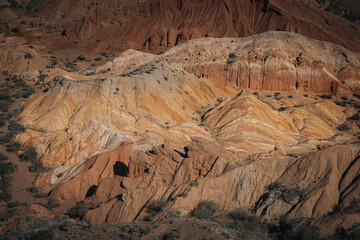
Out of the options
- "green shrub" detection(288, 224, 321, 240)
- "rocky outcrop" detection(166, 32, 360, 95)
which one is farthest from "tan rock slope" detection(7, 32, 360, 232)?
"green shrub" detection(288, 224, 321, 240)

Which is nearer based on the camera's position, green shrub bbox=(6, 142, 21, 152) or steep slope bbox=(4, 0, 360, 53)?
green shrub bbox=(6, 142, 21, 152)

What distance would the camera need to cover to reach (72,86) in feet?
144

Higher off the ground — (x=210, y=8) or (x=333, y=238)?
(x=210, y=8)

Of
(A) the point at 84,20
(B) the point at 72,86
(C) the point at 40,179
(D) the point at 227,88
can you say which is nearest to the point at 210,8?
(A) the point at 84,20

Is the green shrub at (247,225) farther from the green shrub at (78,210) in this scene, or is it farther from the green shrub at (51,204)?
the green shrub at (51,204)

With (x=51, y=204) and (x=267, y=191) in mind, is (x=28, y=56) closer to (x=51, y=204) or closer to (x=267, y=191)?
(x=51, y=204)

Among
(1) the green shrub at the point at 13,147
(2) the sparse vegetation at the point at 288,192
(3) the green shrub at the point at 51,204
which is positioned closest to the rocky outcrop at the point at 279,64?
(1) the green shrub at the point at 13,147

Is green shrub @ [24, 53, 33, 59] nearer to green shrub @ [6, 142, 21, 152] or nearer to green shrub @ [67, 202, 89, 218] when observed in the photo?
green shrub @ [6, 142, 21, 152]

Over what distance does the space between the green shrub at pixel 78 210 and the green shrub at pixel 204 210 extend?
27.2ft

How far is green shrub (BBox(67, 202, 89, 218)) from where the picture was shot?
2385 centimetres

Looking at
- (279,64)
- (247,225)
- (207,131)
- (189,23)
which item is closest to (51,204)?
(247,225)

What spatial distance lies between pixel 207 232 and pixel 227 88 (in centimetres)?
4070

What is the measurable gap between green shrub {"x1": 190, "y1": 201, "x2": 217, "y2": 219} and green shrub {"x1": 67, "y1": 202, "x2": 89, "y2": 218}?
27.2ft

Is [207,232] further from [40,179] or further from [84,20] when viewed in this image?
[84,20]
